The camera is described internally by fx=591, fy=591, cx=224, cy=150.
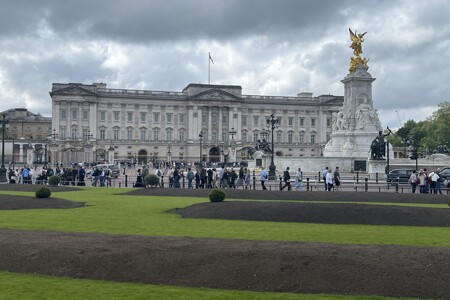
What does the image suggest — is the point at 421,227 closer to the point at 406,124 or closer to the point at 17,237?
the point at 17,237

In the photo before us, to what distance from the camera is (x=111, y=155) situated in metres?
118

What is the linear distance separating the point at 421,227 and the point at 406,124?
150868 mm

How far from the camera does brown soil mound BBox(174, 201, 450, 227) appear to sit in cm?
1847

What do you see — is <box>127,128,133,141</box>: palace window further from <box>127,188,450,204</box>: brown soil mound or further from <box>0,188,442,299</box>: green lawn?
Result: <box>0,188,442,299</box>: green lawn

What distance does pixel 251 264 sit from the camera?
10648 millimetres

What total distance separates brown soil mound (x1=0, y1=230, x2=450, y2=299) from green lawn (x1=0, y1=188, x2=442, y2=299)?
395 mm

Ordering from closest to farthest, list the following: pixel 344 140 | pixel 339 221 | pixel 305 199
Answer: pixel 339 221, pixel 305 199, pixel 344 140

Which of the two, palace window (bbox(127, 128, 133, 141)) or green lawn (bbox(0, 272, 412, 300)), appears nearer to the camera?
green lawn (bbox(0, 272, 412, 300))

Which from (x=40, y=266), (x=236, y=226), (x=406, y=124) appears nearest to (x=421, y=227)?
(x=236, y=226)

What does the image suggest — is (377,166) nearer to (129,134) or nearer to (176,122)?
(176,122)

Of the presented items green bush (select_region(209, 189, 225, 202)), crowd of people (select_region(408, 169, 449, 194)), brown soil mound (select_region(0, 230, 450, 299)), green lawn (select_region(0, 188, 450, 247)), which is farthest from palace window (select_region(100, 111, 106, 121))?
brown soil mound (select_region(0, 230, 450, 299))

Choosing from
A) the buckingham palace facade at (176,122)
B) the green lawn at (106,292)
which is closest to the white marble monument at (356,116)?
the green lawn at (106,292)

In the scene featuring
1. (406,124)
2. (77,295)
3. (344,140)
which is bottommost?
(77,295)

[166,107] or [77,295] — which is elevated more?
[166,107]
